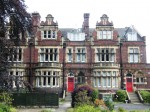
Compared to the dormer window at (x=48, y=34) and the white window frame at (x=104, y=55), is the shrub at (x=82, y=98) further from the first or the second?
the dormer window at (x=48, y=34)

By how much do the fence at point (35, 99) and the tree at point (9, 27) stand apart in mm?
13015

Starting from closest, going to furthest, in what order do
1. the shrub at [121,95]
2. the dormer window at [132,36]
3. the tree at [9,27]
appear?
the tree at [9,27], the shrub at [121,95], the dormer window at [132,36]

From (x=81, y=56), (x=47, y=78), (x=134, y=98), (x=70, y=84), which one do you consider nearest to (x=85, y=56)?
(x=81, y=56)

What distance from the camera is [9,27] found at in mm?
16812

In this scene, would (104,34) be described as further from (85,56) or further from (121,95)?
(121,95)

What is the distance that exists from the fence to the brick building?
40.6 feet

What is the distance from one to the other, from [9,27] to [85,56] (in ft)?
87.7

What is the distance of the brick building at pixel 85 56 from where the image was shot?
42438 millimetres

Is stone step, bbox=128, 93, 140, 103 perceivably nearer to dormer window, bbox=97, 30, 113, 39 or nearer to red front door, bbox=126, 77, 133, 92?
red front door, bbox=126, 77, 133, 92

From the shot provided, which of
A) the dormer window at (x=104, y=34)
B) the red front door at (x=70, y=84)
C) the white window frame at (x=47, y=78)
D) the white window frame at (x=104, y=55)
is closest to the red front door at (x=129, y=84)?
the white window frame at (x=104, y=55)

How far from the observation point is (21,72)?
139 ft

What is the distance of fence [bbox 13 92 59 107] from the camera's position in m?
29.1

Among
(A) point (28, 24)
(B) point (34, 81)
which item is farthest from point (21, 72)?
(A) point (28, 24)

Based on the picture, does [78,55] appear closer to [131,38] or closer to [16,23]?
[131,38]
